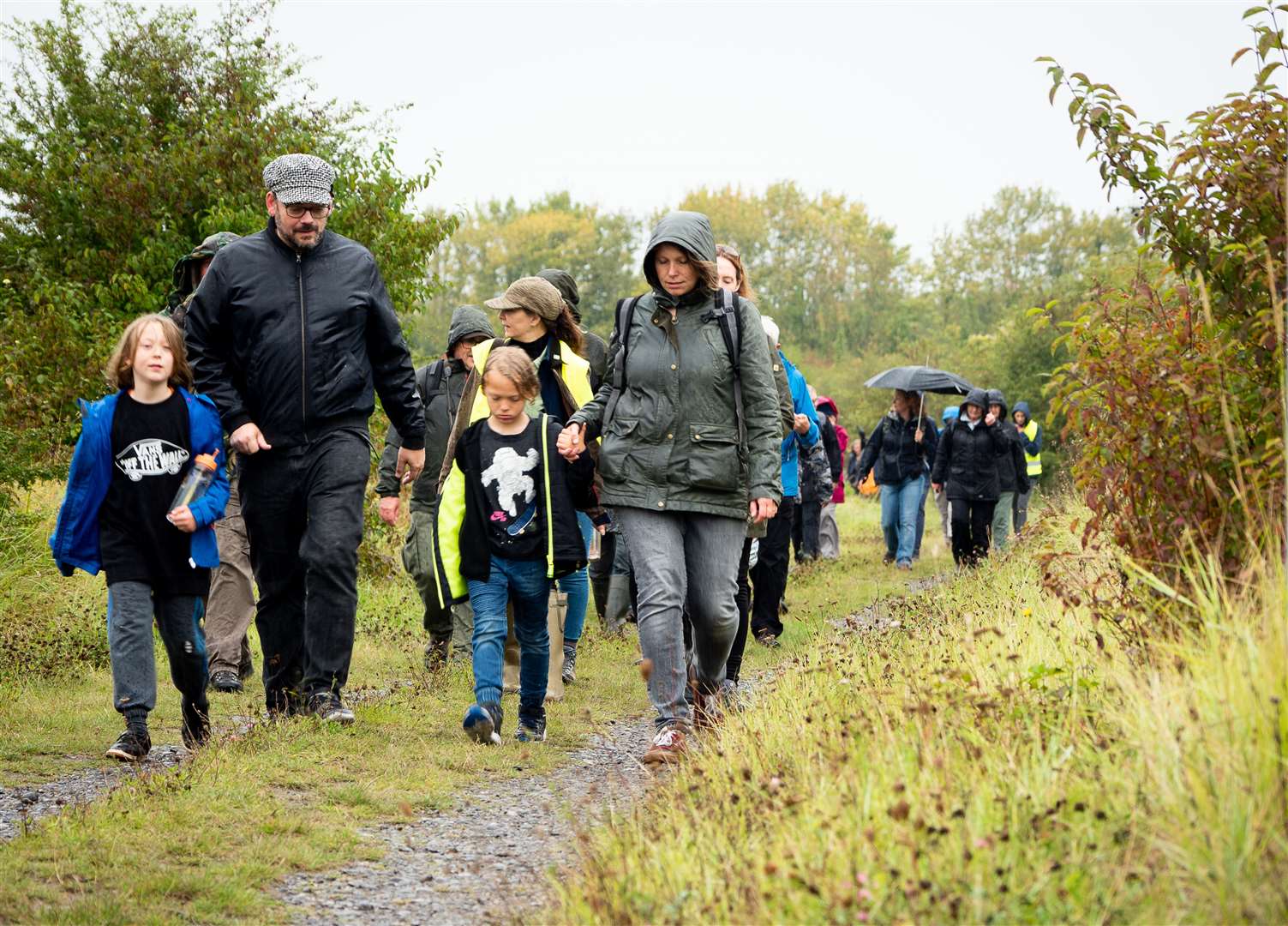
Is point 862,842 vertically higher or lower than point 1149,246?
lower

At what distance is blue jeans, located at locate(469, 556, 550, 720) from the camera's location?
677 cm

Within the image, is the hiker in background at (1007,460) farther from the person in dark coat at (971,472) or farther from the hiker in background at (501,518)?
the hiker in background at (501,518)

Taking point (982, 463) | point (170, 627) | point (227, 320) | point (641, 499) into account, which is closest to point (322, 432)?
point (227, 320)

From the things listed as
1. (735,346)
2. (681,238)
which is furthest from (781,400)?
(681,238)

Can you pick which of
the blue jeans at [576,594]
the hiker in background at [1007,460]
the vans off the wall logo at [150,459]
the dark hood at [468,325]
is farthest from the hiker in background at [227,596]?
the hiker in background at [1007,460]

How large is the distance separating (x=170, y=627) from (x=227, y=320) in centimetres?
142

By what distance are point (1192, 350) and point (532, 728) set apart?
11.1 feet

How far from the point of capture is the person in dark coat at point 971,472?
16125 mm

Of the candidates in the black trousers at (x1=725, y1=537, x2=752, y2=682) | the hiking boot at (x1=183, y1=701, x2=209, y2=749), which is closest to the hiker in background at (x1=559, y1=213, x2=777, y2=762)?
the black trousers at (x1=725, y1=537, x2=752, y2=682)

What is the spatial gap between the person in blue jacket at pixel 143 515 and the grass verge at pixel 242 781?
46cm

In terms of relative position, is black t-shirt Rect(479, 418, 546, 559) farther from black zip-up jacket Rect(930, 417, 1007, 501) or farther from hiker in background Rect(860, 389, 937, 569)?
hiker in background Rect(860, 389, 937, 569)

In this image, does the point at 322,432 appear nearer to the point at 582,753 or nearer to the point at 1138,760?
the point at 582,753

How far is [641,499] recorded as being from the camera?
6262 mm

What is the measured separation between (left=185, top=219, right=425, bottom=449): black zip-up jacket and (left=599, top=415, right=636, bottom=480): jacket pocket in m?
1.29
